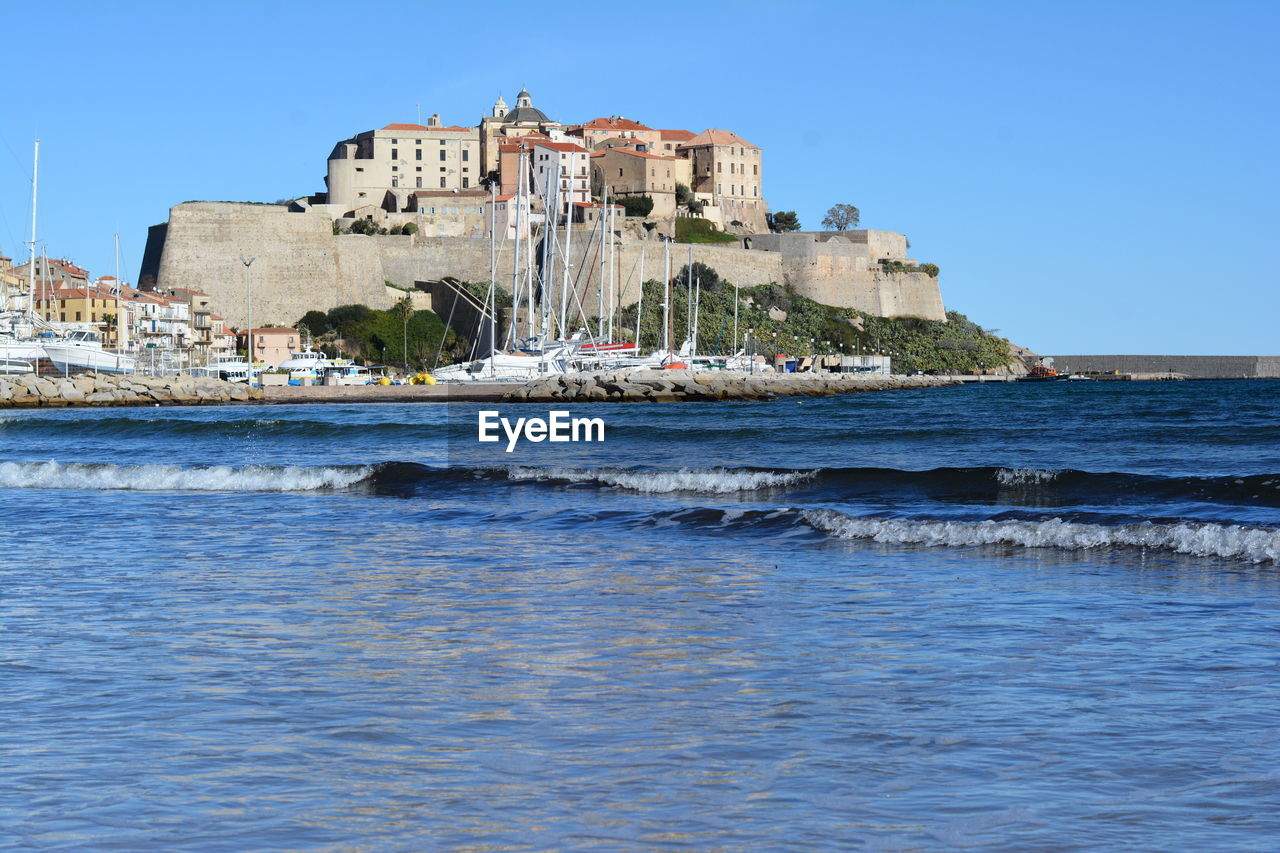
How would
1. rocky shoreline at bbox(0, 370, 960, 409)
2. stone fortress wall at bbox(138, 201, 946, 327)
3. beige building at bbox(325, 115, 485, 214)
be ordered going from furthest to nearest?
1. beige building at bbox(325, 115, 485, 214)
2. stone fortress wall at bbox(138, 201, 946, 327)
3. rocky shoreline at bbox(0, 370, 960, 409)

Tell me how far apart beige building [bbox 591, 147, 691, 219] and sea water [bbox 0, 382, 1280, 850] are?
7128 centimetres

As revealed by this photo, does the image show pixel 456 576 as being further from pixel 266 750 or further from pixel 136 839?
pixel 136 839

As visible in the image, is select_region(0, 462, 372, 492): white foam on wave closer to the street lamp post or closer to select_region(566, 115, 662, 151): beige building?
the street lamp post

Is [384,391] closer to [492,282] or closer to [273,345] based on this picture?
[492,282]

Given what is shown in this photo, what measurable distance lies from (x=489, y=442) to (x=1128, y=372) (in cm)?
10169

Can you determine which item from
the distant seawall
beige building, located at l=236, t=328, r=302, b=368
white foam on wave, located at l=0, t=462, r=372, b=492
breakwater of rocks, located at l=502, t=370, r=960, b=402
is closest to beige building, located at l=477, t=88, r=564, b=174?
beige building, located at l=236, t=328, r=302, b=368

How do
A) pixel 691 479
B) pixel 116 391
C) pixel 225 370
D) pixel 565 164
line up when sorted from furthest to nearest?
pixel 565 164 → pixel 225 370 → pixel 116 391 → pixel 691 479

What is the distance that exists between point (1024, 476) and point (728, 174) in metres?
77.0

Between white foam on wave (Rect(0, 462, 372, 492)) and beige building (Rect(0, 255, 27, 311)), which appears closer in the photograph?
white foam on wave (Rect(0, 462, 372, 492))

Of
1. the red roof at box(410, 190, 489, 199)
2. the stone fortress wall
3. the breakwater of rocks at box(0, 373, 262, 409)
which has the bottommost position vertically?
the breakwater of rocks at box(0, 373, 262, 409)

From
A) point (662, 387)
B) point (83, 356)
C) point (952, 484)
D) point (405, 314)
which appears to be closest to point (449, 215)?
point (405, 314)

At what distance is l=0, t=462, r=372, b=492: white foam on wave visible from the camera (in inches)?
604

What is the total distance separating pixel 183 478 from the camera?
15.8 m

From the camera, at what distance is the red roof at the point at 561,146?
7951cm
